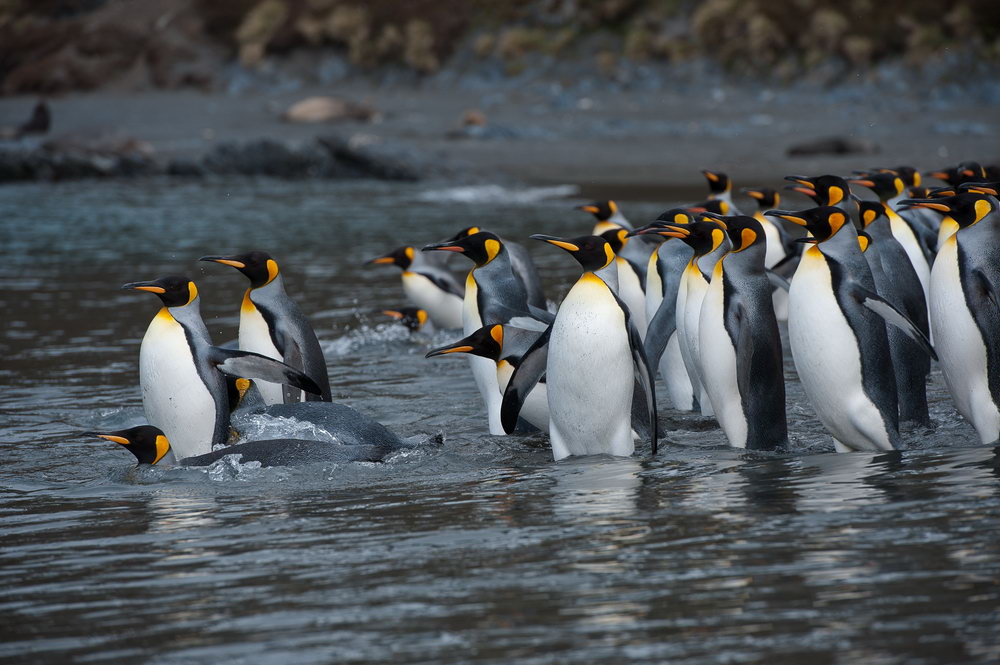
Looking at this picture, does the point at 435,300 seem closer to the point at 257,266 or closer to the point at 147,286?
the point at 257,266

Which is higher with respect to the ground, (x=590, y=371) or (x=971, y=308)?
(x=971, y=308)

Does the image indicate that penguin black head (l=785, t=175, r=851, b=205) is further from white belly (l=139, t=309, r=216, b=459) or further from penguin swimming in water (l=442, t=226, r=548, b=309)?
white belly (l=139, t=309, r=216, b=459)

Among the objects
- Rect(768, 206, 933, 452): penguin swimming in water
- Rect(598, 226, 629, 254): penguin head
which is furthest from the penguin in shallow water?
Rect(598, 226, 629, 254): penguin head

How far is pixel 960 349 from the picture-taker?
536 cm

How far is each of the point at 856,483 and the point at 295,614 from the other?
213 centimetres

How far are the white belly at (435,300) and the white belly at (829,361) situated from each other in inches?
171

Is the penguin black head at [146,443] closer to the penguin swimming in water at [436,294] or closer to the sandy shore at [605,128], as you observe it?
the penguin swimming in water at [436,294]

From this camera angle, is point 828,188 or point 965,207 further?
point 828,188

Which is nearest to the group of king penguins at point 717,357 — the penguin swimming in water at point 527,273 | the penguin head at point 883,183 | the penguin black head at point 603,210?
the penguin head at point 883,183

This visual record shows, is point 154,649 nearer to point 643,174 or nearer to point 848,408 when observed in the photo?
Result: point 848,408

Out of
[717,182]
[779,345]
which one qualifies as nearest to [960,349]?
[779,345]

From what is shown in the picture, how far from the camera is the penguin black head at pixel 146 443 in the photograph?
539 cm

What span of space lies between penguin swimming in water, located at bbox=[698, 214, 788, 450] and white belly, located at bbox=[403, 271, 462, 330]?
13.6 ft

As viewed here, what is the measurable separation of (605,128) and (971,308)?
55.0 ft
